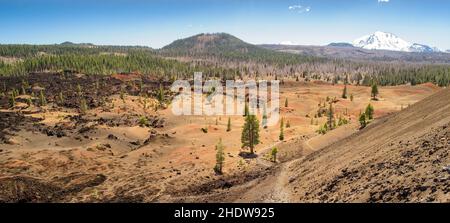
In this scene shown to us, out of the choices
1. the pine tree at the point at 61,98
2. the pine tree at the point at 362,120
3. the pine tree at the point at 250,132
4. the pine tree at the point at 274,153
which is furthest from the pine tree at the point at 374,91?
the pine tree at the point at 61,98

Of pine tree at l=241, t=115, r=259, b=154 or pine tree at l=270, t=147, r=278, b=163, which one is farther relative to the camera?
pine tree at l=241, t=115, r=259, b=154

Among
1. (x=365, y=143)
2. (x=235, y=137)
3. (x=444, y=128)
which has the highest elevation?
(x=444, y=128)

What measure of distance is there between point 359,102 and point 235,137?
82.4m

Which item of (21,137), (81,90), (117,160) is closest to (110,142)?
(117,160)

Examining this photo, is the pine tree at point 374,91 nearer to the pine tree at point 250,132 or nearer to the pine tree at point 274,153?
the pine tree at point 250,132

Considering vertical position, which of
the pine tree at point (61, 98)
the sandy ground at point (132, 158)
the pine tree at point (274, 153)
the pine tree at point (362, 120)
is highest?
the pine tree at point (362, 120)

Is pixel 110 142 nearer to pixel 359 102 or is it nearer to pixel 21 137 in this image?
pixel 21 137

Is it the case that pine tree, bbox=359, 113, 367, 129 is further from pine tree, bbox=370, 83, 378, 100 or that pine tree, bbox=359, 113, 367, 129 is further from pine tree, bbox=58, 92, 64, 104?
pine tree, bbox=58, 92, 64, 104

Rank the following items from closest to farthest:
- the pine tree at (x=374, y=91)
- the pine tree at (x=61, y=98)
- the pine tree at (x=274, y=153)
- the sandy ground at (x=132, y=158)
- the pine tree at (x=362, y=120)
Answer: the sandy ground at (x=132, y=158) < the pine tree at (x=274, y=153) < the pine tree at (x=362, y=120) < the pine tree at (x=61, y=98) < the pine tree at (x=374, y=91)

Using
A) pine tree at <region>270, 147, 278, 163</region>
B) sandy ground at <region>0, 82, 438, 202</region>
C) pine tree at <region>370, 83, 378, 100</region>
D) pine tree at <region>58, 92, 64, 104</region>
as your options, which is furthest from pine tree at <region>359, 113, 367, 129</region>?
pine tree at <region>58, 92, 64, 104</region>

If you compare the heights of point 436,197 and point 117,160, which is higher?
point 436,197

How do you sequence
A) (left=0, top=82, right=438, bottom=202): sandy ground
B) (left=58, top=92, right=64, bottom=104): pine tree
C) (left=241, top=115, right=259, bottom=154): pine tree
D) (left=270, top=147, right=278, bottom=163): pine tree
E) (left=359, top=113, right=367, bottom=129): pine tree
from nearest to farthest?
(left=0, top=82, right=438, bottom=202): sandy ground
(left=270, top=147, right=278, bottom=163): pine tree
(left=359, top=113, right=367, bottom=129): pine tree
(left=241, top=115, right=259, bottom=154): pine tree
(left=58, top=92, right=64, bottom=104): pine tree

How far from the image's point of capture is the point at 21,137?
8588 cm

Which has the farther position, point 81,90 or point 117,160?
point 81,90
